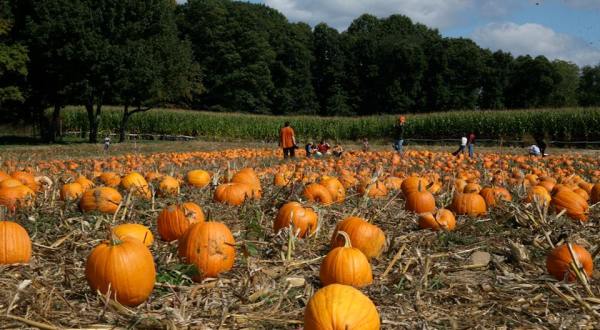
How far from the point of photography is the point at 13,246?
12.6 ft

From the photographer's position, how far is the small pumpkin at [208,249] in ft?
12.2

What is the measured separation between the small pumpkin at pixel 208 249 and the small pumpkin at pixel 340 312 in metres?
1.21

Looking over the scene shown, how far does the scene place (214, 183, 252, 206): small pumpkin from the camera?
616 centimetres

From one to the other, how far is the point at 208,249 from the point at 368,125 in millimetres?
40740

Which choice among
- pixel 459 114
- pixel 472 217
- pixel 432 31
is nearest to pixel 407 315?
pixel 472 217

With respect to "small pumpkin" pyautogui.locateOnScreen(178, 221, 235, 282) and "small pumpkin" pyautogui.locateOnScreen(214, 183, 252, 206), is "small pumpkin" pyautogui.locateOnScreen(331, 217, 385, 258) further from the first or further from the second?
"small pumpkin" pyautogui.locateOnScreen(214, 183, 252, 206)

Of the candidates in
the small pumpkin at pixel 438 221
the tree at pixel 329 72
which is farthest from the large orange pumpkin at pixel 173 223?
the tree at pixel 329 72

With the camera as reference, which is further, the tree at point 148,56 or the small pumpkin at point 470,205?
the tree at point 148,56

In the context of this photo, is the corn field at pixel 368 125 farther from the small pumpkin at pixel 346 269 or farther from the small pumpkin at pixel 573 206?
the small pumpkin at pixel 346 269

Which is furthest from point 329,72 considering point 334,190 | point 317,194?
point 317,194

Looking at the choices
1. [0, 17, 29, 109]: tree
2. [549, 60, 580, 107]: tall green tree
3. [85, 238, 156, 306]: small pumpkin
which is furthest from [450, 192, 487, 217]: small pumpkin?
[549, 60, 580, 107]: tall green tree

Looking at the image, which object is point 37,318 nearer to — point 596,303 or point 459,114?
point 596,303

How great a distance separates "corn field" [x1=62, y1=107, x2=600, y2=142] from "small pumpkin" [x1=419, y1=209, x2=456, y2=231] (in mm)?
32848

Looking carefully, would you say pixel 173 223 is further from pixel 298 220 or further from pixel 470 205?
pixel 470 205
